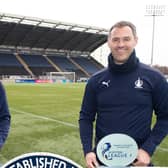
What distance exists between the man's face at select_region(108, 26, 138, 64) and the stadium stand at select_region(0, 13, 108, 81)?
3928cm

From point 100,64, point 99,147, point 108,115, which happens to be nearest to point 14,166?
point 99,147

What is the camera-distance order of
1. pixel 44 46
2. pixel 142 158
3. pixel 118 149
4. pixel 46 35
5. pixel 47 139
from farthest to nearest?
pixel 44 46
pixel 46 35
pixel 47 139
pixel 142 158
pixel 118 149

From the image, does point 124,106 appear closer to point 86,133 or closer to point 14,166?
point 86,133

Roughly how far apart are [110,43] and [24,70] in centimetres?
4754

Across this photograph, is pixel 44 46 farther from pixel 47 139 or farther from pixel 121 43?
pixel 121 43

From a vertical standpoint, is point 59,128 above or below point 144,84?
below

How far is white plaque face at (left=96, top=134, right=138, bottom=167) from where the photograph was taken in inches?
64.9

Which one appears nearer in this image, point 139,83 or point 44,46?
point 139,83

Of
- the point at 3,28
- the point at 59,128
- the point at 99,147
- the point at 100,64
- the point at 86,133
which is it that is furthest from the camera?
the point at 100,64

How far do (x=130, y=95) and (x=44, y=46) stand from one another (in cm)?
5387

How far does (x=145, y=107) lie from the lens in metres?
2.11

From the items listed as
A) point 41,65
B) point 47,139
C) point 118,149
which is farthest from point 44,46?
point 118,149

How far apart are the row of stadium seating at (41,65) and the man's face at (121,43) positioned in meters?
45.4

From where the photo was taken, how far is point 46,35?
50.3 meters
